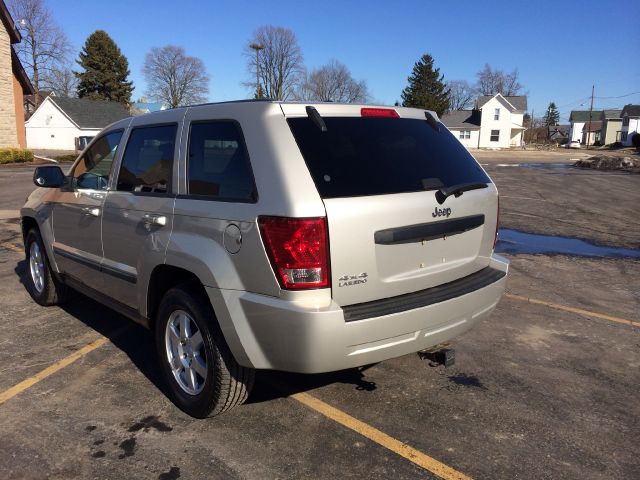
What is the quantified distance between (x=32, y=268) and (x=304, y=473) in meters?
4.32

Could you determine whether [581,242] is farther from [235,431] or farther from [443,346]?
[235,431]

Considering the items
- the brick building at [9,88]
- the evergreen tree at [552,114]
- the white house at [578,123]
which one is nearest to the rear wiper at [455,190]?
the brick building at [9,88]

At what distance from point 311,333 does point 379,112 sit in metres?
1.54

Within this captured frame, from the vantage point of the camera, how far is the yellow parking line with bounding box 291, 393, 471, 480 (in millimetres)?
2828

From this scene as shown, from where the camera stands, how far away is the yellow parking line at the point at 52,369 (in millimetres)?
3701

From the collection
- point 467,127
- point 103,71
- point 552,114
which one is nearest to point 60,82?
point 103,71

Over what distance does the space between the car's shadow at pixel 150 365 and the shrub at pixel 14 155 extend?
28.4 meters

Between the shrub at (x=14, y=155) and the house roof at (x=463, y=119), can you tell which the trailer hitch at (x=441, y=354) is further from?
the house roof at (x=463, y=119)

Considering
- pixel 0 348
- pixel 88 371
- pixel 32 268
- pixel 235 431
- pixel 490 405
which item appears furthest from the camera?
pixel 32 268

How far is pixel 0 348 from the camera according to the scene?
4.48m

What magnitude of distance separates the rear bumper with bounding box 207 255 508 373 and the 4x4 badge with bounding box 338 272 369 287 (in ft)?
0.40

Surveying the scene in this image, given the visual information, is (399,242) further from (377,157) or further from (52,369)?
(52,369)

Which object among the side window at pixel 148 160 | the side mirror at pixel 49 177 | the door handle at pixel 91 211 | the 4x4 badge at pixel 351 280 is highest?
the side window at pixel 148 160

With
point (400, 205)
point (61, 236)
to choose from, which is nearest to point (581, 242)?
point (400, 205)
